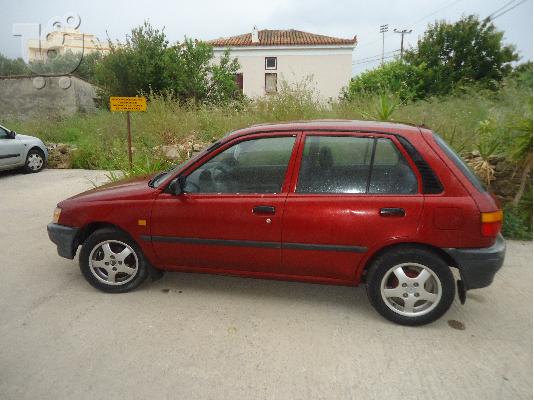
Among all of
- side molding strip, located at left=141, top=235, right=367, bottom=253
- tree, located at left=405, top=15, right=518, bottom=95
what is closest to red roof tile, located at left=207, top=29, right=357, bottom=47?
tree, located at left=405, top=15, right=518, bottom=95

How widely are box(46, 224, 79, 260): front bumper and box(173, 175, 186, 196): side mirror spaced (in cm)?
112

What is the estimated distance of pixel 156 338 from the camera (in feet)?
8.89

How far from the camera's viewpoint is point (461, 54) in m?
A: 25.4

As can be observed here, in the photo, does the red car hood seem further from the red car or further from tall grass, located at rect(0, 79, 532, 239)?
tall grass, located at rect(0, 79, 532, 239)

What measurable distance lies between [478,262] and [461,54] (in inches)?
1106

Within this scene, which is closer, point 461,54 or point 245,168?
point 245,168

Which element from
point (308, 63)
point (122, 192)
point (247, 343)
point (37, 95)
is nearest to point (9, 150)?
point (122, 192)

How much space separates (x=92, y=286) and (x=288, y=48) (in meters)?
32.7

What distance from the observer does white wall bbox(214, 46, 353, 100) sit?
32.4 m

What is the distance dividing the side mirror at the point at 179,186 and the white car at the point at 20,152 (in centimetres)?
852

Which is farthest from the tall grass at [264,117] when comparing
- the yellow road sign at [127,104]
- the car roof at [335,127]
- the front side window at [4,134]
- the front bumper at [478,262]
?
the front bumper at [478,262]

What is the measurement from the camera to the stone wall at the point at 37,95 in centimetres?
1939

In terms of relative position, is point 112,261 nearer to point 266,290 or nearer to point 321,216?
point 266,290

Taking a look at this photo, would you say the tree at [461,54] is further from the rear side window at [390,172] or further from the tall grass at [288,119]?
the rear side window at [390,172]
